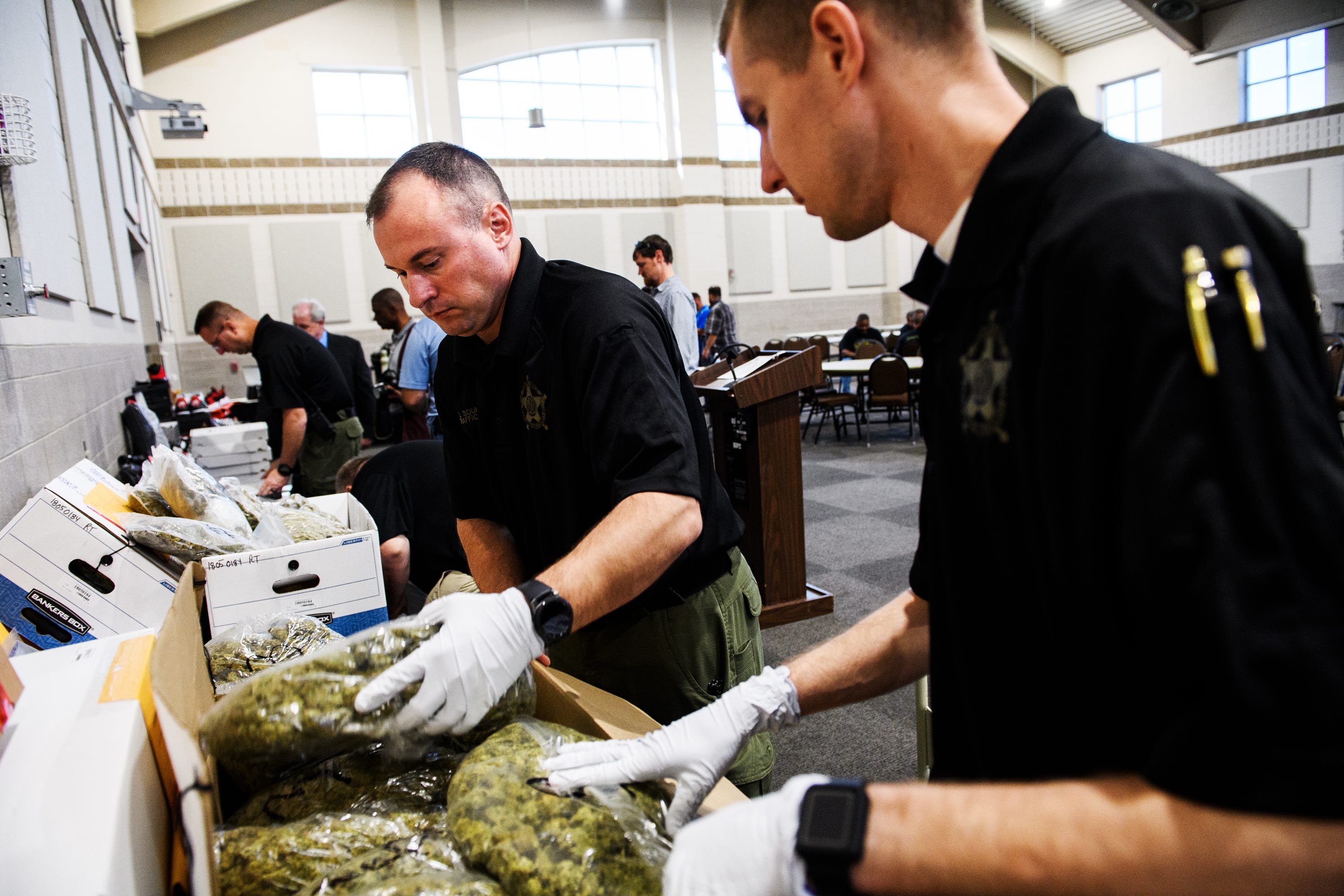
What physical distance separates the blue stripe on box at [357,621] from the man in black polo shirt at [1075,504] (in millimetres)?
1303

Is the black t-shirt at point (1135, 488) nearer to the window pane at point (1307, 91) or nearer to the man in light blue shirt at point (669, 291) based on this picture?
the man in light blue shirt at point (669, 291)

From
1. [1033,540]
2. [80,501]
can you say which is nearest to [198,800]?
[1033,540]

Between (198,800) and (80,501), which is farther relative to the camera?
(80,501)

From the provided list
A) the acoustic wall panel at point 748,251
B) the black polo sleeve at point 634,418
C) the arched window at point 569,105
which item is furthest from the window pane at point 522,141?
the black polo sleeve at point 634,418

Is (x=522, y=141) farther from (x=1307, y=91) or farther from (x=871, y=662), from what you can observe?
(x=871, y=662)

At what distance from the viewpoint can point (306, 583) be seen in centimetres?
180

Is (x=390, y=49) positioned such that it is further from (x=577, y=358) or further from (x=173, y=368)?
(x=577, y=358)

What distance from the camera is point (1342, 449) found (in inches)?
20.1

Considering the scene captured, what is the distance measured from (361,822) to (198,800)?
0.30 metres

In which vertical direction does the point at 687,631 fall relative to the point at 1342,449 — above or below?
below

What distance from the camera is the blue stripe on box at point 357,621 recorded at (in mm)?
Answer: 1835

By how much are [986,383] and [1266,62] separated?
17.5 meters

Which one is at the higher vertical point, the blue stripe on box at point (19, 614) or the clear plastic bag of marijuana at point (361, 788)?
the blue stripe on box at point (19, 614)

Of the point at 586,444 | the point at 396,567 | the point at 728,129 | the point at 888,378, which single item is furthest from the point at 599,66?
the point at 586,444
